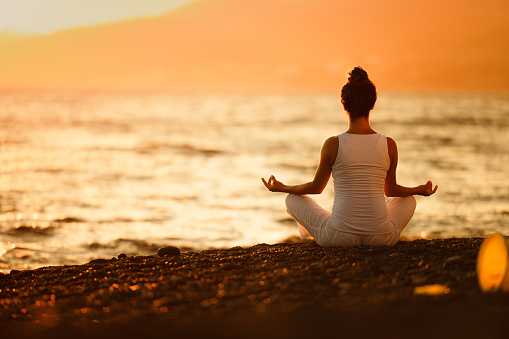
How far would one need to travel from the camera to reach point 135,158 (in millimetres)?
25516

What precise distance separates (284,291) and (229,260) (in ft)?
5.06

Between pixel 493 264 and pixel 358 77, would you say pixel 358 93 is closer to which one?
pixel 358 77

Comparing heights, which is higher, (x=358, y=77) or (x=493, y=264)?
(x=358, y=77)

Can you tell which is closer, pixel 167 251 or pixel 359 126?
pixel 359 126

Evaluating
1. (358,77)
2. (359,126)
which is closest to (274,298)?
(359,126)

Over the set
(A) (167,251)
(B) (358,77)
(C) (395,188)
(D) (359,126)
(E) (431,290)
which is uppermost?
(B) (358,77)

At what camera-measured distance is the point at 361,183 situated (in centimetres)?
575

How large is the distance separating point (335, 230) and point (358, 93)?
1415 millimetres

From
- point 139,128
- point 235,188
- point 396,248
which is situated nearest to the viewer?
point 396,248

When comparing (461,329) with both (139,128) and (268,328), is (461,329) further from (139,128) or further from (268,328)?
(139,128)

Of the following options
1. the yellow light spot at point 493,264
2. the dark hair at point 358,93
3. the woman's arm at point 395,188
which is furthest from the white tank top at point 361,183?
the yellow light spot at point 493,264

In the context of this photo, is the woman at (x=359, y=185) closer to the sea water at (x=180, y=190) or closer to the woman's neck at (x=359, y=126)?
the woman's neck at (x=359, y=126)

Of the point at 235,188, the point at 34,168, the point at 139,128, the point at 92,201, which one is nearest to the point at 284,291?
the point at 92,201

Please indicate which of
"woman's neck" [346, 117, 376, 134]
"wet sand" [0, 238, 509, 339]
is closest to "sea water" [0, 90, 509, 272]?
"woman's neck" [346, 117, 376, 134]
